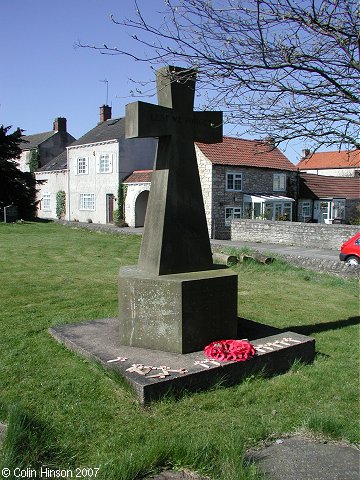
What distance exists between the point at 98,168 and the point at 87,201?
344 centimetres

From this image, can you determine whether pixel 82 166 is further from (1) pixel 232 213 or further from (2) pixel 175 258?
(2) pixel 175 258

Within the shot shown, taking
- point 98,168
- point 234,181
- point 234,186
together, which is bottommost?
point 234,186

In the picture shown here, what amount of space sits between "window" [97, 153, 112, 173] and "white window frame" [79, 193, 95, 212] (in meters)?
2.56

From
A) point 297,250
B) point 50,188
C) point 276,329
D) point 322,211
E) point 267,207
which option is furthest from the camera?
point 50,188

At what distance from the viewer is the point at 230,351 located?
5.05m

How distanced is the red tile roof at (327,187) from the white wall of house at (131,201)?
12.5 m

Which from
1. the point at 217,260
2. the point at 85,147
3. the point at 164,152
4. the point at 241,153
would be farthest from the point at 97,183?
the point at 164,152

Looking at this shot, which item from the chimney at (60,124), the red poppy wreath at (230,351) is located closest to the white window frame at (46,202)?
the chimney at (60,124)

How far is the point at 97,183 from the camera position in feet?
122

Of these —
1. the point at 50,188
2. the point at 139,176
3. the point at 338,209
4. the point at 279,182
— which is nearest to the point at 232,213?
the point at 279,182

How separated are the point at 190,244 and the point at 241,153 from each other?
87.2 ft

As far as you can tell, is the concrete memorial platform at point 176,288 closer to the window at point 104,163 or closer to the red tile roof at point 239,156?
the red tile roof at point 239,156

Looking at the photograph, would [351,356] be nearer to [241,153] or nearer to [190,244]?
[190,244]

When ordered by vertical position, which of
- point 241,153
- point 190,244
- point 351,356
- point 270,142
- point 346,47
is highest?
point 241,153
